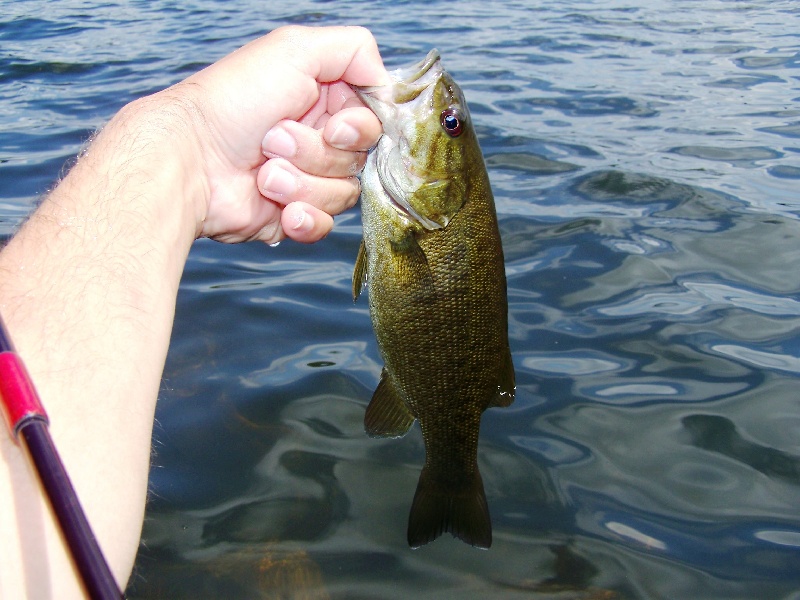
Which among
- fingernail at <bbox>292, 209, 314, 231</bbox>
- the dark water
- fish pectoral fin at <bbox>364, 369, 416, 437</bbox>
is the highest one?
fingernail at <bbox>292, 209, 314, 231</bbox>

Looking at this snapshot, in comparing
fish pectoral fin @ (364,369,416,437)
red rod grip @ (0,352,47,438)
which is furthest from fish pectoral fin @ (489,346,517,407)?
red rod grip @ (0,352,47,438)

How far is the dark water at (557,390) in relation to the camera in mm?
3020

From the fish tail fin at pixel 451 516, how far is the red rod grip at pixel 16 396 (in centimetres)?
173

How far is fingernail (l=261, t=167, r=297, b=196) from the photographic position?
291 centimetres

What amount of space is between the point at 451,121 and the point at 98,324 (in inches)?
53.8

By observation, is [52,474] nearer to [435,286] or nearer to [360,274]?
[435,286]

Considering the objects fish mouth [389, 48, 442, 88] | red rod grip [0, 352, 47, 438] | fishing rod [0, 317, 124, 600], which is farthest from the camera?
fish mouth [389, 48, 442, 88]

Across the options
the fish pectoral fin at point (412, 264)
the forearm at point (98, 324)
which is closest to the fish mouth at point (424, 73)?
the fish pectoral fin at point (412, 264)

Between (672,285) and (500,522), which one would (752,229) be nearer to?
(672,285)

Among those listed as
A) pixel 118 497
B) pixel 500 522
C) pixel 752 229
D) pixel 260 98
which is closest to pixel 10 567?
pixel 118 497

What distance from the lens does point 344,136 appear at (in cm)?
274

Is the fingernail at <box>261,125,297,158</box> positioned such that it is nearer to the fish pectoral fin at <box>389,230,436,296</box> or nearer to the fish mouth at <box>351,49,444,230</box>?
the fish mouth at <box>351,49,444,230</box>

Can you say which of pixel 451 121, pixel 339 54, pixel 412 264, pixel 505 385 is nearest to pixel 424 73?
pixel 451 121

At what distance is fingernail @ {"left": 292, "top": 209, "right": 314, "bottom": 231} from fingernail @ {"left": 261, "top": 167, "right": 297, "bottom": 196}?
99mm
